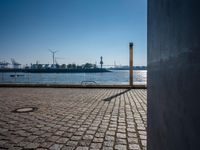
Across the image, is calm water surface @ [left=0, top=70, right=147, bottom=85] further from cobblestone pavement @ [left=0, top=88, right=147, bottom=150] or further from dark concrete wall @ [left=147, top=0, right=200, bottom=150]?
dark concrete wall @ [left=147, top=0, right=200, bottom=150]

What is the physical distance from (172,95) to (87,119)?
4.60m

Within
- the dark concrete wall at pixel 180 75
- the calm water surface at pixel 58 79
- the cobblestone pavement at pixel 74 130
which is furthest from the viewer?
the calm water surface at pixel 58 79

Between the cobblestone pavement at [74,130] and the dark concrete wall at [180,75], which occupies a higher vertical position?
the dark concrete wall at [180,75]

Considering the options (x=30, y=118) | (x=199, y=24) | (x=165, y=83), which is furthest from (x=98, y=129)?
(x=199, y=24)

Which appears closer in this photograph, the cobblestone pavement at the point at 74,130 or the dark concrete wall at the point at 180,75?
the dark concrete wall at the point at 180,75

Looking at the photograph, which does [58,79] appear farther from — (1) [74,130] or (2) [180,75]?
(2) [180,75]

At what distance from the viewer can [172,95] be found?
139cm

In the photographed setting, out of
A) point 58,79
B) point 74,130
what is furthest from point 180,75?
point 58,79

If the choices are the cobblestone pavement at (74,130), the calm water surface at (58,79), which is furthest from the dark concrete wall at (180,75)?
the calm water surface at (58,79)

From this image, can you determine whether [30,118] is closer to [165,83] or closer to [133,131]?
[133,131]

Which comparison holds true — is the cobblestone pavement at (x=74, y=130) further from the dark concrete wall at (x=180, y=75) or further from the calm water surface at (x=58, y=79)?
the calm water surface at (x=58, y=79)

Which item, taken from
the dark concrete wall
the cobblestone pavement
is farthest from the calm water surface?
the dark concrete wall

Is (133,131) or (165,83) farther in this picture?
(133,131)

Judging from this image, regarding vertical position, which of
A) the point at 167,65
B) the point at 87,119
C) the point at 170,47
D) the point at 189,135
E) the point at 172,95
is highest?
the point at 170,47
